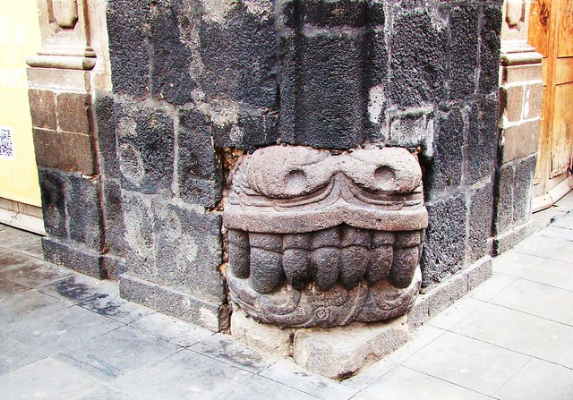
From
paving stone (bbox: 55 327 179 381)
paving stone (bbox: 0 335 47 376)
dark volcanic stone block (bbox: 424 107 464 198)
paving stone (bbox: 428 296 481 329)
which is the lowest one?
paving stone (bbox: 428 296 481 329)

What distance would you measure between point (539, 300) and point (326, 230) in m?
1.52

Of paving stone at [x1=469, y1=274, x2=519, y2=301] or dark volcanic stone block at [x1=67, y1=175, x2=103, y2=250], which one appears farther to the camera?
dark volcanic stone block at [x1=67, y1=175, x2=103, y2=250]

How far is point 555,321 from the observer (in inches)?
123

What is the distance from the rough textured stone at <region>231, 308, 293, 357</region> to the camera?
2.76 metres

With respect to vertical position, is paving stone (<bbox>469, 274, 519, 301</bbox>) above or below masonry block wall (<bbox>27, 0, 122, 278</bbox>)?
below

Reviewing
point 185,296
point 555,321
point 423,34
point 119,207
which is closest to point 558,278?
point 555,321

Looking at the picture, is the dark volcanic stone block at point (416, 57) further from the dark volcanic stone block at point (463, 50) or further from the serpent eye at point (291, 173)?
the serpent eye at point (291, 173)

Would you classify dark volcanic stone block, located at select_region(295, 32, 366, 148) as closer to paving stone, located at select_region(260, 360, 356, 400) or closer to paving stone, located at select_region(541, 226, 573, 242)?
paving stone, located at select_region(260, 360, 356, 400)

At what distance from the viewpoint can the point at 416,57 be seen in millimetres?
2646

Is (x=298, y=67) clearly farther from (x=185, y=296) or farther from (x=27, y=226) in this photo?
(x=27, y=226)

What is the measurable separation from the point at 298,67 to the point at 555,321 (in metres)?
1.82

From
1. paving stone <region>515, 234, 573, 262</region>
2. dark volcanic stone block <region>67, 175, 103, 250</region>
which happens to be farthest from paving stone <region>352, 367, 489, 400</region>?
dark volcanic stone block <region>67, 175, 103, 250</region>

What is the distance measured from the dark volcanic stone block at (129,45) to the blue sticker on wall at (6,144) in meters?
1.77

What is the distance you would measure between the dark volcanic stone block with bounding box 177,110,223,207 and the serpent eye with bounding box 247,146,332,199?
0.36 meters
